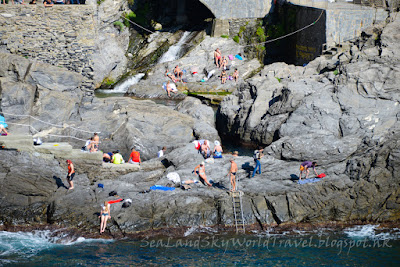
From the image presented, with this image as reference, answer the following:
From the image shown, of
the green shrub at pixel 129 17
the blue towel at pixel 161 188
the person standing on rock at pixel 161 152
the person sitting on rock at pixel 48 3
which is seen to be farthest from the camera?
the green shrub at pixel 129 17

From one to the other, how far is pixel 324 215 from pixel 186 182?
5.82 m

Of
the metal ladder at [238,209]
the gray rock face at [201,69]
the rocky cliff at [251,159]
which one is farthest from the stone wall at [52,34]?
the metal ladder at [238,209]

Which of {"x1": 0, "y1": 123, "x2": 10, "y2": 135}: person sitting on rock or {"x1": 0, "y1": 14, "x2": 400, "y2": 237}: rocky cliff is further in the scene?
{"x1": 0, "y1": 123, "x2": 10, "y2": 135}: person sitting on rock

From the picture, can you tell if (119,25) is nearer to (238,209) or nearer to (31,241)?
(238,209)

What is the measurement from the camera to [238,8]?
4572 centimetres

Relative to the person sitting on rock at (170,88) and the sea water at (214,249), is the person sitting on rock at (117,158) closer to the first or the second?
the sea water at (214,249)

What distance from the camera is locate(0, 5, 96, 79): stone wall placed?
1168 inches

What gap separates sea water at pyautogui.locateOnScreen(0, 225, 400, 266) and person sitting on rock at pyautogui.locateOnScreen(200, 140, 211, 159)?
19.0 feet

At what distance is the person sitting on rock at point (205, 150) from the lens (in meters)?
26.9

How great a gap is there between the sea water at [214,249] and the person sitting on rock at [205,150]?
5803 millimetres

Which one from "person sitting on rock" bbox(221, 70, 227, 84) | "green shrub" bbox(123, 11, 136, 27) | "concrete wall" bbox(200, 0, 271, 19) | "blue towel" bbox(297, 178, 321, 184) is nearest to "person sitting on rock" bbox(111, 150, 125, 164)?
"blue towel" bbox(297, 178, 321, 184)

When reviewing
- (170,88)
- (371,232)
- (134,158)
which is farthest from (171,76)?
(371,232)

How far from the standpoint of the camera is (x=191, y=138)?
29922 mm

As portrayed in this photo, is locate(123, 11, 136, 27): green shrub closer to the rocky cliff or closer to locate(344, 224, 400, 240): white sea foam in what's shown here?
the rocky cliff
